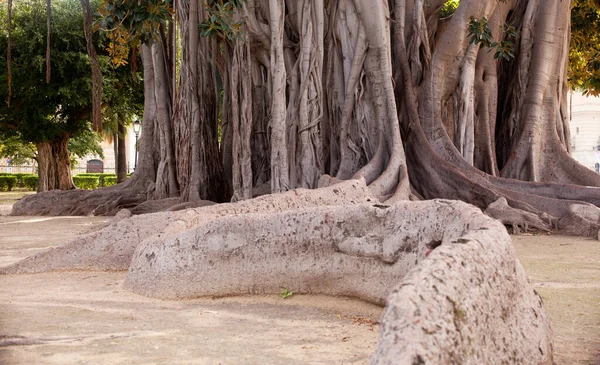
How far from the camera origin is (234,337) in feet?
9.37

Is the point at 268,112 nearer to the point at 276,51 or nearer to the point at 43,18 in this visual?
the point at 276,51

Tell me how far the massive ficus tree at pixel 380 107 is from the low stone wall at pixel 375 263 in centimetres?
290

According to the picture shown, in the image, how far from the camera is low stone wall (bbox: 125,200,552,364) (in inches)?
75.8

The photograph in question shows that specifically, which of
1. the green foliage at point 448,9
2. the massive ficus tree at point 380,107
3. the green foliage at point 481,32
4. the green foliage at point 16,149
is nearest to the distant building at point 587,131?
the green foliage at point 448,9

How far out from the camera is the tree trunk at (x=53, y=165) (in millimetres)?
17562

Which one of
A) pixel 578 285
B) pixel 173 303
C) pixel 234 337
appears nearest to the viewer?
pixel 234 337

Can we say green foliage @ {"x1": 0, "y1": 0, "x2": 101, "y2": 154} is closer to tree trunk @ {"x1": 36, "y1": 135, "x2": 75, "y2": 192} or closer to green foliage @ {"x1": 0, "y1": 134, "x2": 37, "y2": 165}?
tree trunk @ {"x1": 36, "y1": 135, "x2": 75, "y2": 192}

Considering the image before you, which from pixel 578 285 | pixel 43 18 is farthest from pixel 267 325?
pixel 43 18

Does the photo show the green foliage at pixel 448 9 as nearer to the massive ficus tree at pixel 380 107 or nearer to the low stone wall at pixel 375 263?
the massive ficus tree at pixel 380 107

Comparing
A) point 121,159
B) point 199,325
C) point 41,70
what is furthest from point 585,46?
point 121,159

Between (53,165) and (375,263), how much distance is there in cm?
1608

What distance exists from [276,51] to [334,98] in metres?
1.10

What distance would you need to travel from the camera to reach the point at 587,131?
4019cm

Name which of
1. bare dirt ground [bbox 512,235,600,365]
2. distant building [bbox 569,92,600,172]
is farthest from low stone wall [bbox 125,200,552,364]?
distant building [bbox 569,92,600,172]
